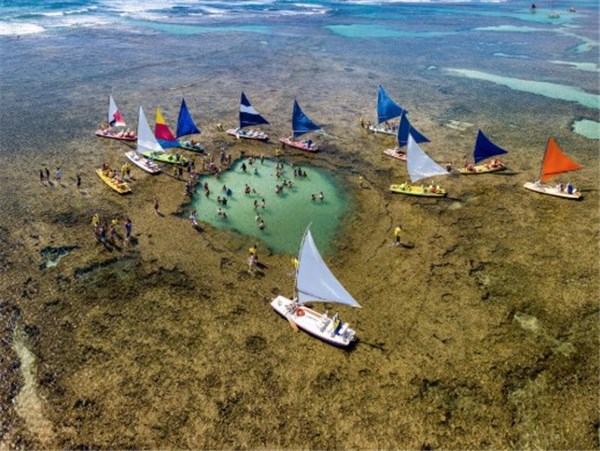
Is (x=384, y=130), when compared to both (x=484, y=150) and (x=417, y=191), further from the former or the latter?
(x=417, y=191)

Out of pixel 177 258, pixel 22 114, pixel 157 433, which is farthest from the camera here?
pixel 22 114

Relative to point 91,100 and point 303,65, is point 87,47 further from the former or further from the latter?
point 303,65

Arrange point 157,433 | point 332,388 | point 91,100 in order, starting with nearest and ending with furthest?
point 157,433
point 332,388
point 91,100

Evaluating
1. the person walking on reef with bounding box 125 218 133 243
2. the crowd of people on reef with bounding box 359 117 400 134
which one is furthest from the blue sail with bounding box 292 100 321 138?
the person walking on reef with bounding box 125 218 133 243

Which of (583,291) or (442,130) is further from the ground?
(442,130)

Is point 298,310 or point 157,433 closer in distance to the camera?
point 157,433

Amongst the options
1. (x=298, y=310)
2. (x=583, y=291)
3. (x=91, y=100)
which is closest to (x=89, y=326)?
(x=298, y=310)

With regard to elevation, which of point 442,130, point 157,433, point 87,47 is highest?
point 87,47
